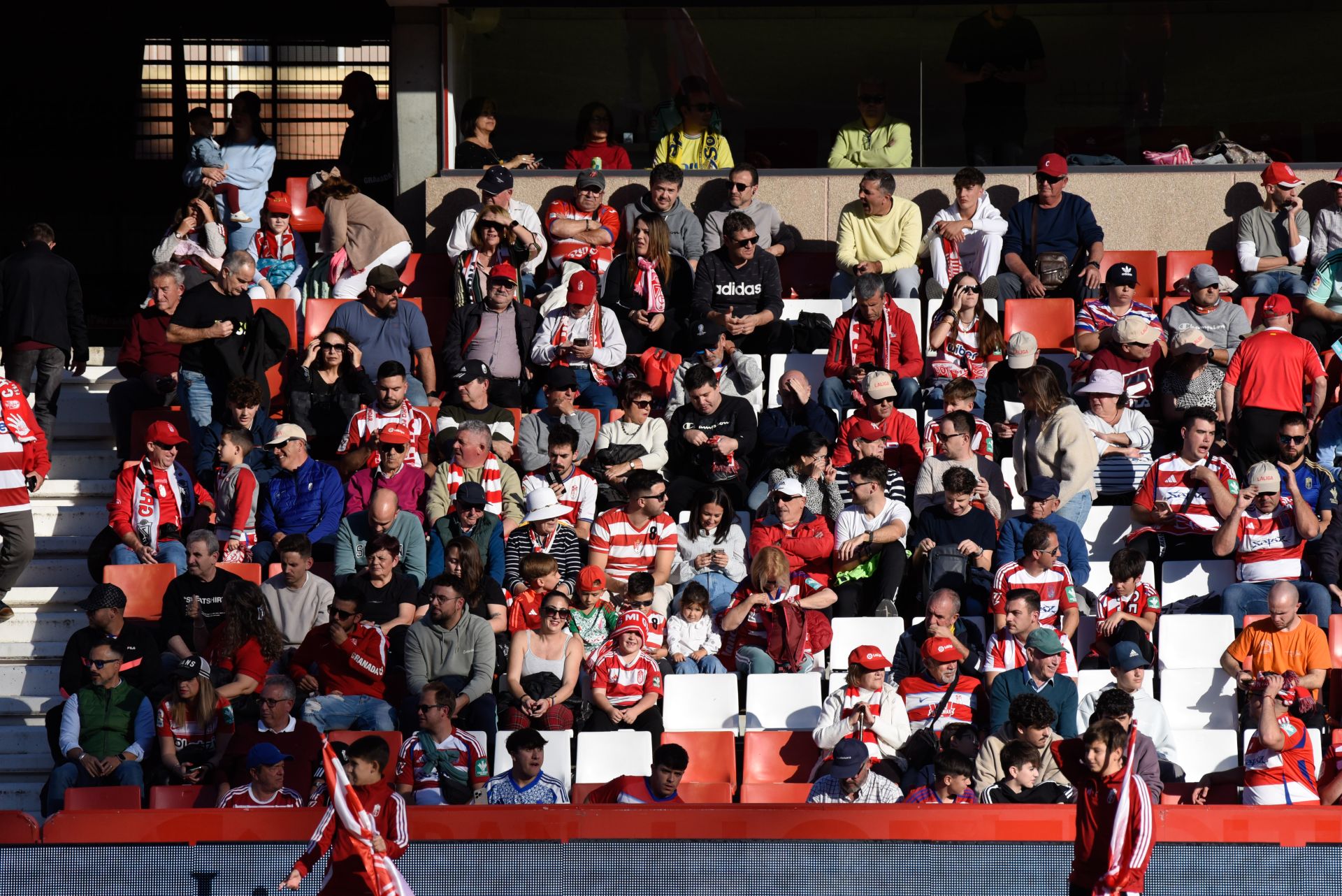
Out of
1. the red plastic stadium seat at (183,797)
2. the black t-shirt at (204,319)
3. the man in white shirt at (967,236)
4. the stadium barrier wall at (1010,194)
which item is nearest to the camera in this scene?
the red plastic stadium seat at (183,797)

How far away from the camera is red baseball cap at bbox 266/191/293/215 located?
1401cm

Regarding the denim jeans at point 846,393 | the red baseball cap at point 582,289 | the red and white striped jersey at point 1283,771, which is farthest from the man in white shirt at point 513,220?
the red and white striped jersey at point 1283,771

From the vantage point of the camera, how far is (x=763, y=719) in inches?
409

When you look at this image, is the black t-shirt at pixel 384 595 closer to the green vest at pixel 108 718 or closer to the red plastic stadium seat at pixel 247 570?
the red plastic stadium seat at pixel 247 570

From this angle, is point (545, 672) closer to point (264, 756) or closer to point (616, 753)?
point (616, 753)

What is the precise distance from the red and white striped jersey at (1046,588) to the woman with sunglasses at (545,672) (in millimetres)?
2379

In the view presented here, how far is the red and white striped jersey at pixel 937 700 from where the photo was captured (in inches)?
398

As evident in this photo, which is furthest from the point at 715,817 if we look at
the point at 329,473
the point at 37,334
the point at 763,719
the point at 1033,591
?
the point at 37,334

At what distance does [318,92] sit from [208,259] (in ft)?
10.9

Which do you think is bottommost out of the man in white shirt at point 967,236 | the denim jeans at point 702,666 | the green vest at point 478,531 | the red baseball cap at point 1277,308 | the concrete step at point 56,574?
the denim jeans at point 702,666

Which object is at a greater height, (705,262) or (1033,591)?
(705,262)

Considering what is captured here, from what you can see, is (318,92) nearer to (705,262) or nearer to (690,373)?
(705,262)

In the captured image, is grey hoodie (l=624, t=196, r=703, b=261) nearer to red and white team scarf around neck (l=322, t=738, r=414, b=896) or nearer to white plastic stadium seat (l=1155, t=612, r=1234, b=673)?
white plastic stadium seat (l=1155, t=612, r=1234, b=673)

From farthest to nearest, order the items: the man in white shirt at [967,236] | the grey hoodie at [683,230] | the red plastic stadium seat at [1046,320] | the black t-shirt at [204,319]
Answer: the grey hoodie at [683,230] < the man in white shirt at [967,236] < the red plastic stadium seat at [1046,320] < the black t-shirt at [204,319]
